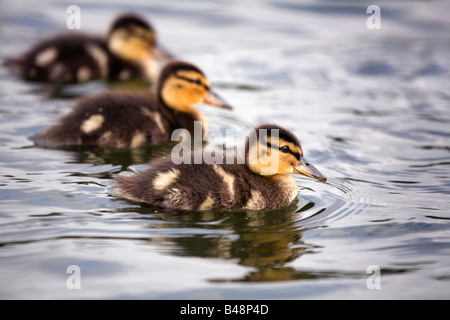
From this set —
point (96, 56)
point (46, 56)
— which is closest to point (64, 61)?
point (46, 56)

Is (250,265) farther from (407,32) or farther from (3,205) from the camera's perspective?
(407,32)

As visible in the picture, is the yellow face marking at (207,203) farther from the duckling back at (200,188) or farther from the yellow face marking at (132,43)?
the yellow face marking at (132,43)

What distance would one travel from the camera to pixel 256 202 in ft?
12.3

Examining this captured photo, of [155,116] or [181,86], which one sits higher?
[181,86]

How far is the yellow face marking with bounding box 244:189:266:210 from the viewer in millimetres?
3728

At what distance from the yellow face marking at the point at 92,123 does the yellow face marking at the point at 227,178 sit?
1.15 metres

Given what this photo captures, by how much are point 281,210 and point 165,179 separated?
0.62 m

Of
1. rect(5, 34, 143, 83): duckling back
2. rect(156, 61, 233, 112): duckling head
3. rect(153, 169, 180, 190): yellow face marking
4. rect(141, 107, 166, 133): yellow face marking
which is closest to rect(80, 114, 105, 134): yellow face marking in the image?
rect(141, 107, 166, 133): yellow face marking

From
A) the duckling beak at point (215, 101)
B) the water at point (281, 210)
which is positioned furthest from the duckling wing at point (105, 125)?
the duckling beak at point (215, 101)

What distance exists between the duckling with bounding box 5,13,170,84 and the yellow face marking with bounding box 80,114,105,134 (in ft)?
5.94

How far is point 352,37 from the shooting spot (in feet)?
26.3
